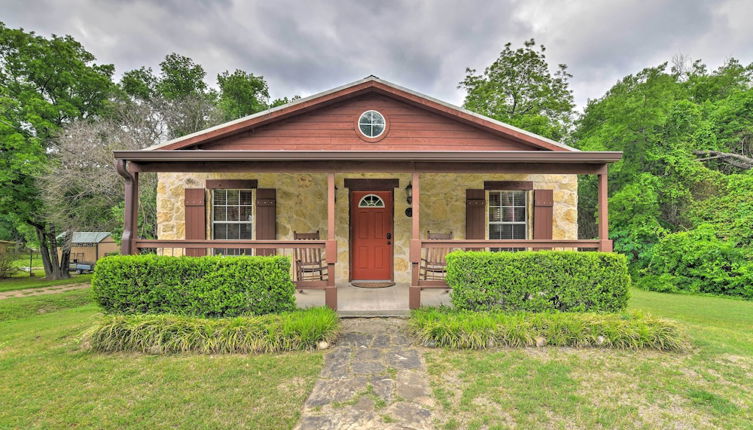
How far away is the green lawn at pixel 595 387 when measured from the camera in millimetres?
2311

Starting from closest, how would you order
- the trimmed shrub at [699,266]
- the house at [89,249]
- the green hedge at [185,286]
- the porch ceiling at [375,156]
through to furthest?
the green hedge at [185,286], the porch ceiling at [375,156], the trimmed shrub at [699,266], the house at [89,249]

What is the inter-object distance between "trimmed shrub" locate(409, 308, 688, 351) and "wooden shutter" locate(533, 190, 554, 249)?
2.46m

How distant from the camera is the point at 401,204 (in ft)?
20.9

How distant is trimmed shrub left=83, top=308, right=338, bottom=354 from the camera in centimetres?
347

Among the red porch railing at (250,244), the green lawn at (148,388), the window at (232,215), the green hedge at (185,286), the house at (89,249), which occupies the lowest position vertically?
the house at (89,249)

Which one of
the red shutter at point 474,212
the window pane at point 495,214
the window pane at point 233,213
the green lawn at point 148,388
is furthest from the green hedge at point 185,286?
the window pane at point 495,214

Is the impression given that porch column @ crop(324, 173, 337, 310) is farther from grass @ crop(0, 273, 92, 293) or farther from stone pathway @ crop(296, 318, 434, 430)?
grass @ crop(0, 273, 92, 293)

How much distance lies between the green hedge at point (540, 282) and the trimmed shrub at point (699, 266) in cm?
713

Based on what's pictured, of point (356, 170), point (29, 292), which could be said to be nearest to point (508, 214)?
point (356, 170)

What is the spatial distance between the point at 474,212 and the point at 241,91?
19.4 m

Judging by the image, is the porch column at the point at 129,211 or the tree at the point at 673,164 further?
the tree at the point at 673,164

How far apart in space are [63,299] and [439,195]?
35.2ft

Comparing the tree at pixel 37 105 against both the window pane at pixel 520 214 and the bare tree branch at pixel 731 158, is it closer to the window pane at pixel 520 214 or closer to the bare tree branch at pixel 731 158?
the window pane at pixel 520 214

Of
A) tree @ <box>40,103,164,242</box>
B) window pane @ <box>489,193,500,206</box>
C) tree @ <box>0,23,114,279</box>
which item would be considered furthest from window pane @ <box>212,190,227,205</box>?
tree @ <box>0,23,114,279</box>
